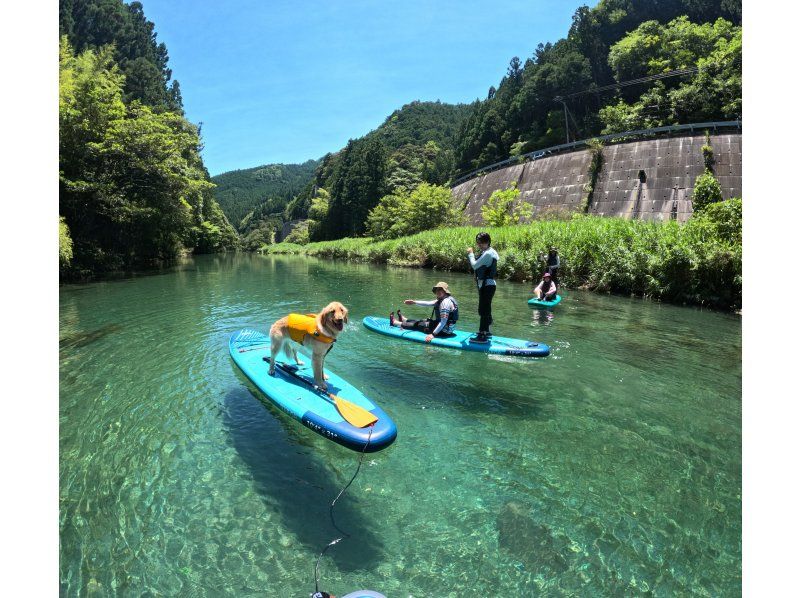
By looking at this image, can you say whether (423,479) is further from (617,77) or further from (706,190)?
(617,77)

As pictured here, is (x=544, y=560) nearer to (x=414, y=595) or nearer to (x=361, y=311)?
(x=414, y=595)

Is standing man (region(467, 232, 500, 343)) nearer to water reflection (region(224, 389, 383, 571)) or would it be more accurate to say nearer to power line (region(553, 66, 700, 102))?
water reflection (region(224, 389, 383, 571))

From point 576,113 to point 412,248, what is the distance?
138 feet

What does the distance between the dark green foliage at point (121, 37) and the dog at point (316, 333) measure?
59.0 m

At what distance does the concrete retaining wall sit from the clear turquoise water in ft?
89.7

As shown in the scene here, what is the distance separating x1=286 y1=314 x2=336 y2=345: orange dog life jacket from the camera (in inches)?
207

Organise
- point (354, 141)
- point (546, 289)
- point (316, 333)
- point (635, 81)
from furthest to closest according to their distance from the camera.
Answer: point (354, 141) < point (635, 81) < point (546, 289) < point (316, 333)

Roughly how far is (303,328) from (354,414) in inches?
56.0

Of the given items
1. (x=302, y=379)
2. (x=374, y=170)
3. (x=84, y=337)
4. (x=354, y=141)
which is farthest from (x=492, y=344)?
(x=354, y=141)

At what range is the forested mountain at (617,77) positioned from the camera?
4406 centimetres

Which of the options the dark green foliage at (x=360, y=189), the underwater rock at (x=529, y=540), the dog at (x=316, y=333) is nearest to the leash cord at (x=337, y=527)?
the dog at (x=316, y=333)

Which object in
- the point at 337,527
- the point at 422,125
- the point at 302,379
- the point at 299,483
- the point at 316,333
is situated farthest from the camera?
the point at 422,125

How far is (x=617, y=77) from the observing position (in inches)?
2232

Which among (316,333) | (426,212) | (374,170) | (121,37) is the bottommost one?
(316,333)
